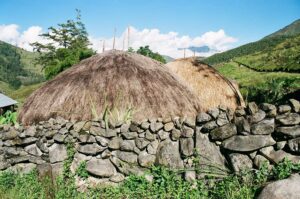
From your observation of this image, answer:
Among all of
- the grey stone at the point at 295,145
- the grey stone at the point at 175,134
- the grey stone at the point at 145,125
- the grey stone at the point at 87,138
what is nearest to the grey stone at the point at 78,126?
the grey stone at the point at 87,138

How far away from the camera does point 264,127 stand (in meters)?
5.80

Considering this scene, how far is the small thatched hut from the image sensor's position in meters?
10.6

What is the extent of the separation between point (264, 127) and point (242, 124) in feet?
1.15

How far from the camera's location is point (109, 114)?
25.6 feet

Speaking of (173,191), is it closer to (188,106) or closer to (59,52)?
(188,106)

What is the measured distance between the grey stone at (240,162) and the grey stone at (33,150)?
12.7 feet

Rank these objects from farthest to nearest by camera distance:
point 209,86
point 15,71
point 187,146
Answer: point 15,71 → point 209,86 → point 187,146

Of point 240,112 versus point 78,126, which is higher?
point 240,112

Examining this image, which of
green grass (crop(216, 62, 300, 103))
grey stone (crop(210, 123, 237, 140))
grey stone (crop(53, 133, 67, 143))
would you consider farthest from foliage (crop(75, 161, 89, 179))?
green grass (crop(216, 62, 300, 103))

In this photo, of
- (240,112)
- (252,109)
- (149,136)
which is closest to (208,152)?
(240,112)

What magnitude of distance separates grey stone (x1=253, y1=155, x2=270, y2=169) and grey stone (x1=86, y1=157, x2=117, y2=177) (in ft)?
8.67

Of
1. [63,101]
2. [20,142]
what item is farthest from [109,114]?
[20,142]

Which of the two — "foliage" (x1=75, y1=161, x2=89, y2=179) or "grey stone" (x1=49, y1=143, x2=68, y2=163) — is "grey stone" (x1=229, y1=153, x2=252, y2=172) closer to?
"foliage" (x1=75, y1=161, x2=89, y2=179)

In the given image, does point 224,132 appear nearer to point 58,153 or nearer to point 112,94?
point 112,94
